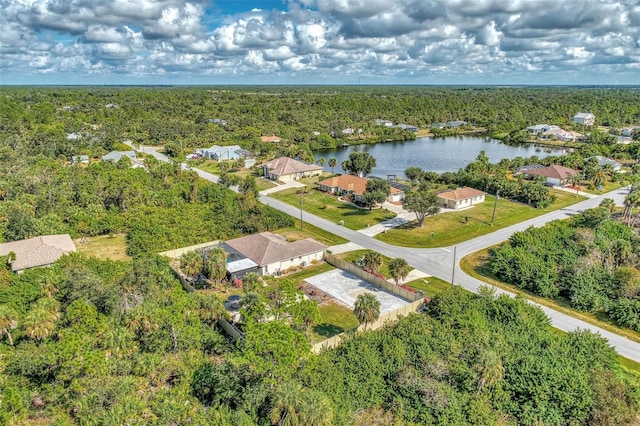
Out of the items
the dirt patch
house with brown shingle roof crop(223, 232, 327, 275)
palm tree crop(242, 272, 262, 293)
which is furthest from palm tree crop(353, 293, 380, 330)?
house with brown shingle roof crop(223, 232, 327, 275)

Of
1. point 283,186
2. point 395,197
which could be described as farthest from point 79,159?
point 395,197

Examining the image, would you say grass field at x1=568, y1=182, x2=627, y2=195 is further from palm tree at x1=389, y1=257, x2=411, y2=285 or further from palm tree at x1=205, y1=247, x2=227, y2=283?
palm tree at x1=205, y1=247, x2=227, y2=283

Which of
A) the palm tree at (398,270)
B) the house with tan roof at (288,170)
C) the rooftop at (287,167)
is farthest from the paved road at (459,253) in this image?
the rooftop at (287,167)

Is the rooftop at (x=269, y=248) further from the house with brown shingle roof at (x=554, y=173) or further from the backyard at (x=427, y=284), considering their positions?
the house with brown shingle roof at (x=554, y=173)

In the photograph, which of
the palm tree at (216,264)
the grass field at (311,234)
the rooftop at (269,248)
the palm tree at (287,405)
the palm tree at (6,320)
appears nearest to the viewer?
the palm tree at (287,405)

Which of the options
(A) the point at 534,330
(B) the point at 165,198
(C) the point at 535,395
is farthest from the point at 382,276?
(B) the point at 165,198

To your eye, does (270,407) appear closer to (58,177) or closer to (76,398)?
(76,398)

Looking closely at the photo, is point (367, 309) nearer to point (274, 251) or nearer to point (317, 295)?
point (317, 295)
